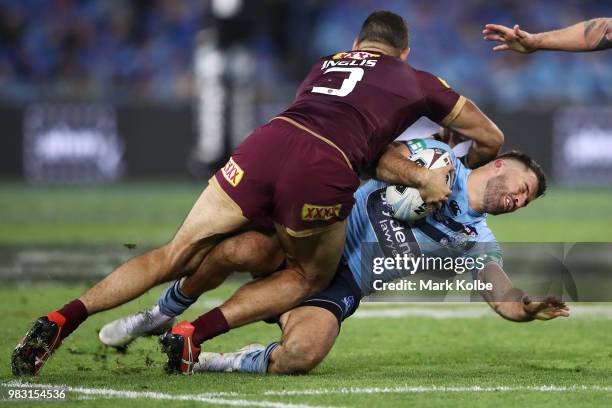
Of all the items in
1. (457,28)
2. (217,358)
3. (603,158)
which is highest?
(217,358)

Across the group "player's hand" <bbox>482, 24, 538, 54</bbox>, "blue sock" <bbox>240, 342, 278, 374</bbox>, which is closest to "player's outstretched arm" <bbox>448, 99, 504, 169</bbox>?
"player's hand" <bbox>482, 24, 538, 54</bbox>

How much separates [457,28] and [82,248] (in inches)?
451

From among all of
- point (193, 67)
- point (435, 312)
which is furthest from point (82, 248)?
point (193, 67)

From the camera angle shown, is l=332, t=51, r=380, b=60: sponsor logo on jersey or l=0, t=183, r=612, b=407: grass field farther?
l=332, t=51, r=380, b=60: sponsor logo on jersey

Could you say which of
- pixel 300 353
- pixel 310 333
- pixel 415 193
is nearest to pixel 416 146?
pixel 415 193

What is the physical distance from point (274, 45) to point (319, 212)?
1472cm

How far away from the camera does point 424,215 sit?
586 cm

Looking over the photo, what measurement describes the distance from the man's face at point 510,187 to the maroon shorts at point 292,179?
0.80 metres

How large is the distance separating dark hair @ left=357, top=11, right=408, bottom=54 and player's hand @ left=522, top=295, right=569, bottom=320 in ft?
5.12

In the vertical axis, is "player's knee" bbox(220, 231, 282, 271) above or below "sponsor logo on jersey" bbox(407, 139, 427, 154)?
below

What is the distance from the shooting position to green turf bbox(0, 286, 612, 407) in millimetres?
4918

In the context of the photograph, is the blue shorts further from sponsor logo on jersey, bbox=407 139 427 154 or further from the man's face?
the man's face

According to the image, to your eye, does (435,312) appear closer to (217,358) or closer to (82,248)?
(217,358)

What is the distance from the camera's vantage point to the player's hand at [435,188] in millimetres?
5464
